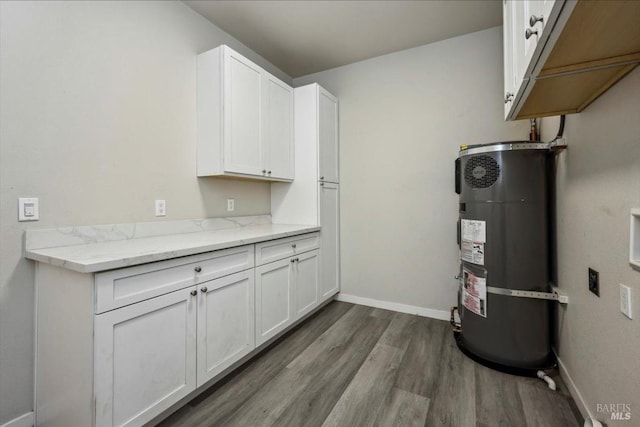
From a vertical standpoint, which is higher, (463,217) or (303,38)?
(303,38)

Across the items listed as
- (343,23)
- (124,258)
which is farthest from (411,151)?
(124,258)

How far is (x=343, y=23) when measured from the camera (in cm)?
238

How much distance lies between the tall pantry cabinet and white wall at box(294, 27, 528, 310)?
171 millimetres

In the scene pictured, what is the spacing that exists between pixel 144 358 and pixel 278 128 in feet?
6.84

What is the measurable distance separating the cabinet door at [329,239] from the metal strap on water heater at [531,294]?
1.48m

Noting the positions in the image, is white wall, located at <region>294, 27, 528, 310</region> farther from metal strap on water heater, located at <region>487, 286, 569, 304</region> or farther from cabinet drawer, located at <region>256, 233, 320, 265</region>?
metal strap on water heater, located at <region>487, 286, 569, 304</region>

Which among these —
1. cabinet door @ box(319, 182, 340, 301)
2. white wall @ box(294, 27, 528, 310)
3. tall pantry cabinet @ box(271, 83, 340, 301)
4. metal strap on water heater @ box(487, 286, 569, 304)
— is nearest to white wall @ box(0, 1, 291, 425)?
tall pantry cabinet @ box(271, 83, 340, 301)

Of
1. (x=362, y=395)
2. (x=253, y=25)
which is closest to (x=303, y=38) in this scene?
(x=253, y=25)

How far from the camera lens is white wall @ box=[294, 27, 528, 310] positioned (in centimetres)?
251

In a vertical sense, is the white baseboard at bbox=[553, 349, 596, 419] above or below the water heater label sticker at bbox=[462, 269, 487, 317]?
below

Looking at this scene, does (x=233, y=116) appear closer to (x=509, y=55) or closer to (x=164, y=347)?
(x=164, y=347)

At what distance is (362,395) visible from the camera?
163cm

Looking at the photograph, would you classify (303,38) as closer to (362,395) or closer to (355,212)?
(355,212)

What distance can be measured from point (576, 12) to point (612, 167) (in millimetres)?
815
